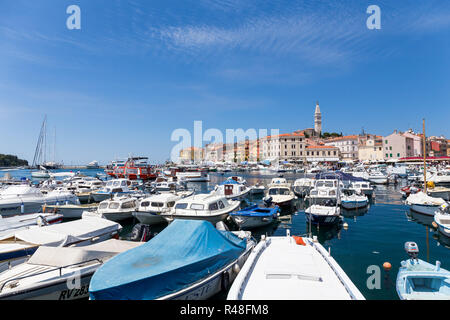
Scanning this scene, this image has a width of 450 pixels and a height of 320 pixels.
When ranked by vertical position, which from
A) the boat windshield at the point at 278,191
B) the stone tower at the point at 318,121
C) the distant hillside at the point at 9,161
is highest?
the stone tower at the point at 318,121

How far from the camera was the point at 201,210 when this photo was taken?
16938 millimetres

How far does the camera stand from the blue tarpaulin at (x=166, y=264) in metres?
6.30

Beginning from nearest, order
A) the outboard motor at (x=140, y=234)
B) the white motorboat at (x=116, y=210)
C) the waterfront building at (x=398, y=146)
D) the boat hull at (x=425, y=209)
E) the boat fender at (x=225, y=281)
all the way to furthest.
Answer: the boat fender at (x=225, y=281), the outboard motor at (x=140, y=234), the white motorboat at (x=116, y=210), the boat hull at (x=425, y=209), the waterfront building at (x=398, y=146)

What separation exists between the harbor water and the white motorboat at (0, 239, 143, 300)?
8.89m

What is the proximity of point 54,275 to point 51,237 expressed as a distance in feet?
11.0

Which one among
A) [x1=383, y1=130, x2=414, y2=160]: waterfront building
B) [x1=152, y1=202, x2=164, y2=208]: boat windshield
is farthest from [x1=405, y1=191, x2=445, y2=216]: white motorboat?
[x1=383, y1=130, x2=414, y2=160]: waterfront building

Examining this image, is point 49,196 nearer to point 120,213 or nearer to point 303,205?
point 120,213

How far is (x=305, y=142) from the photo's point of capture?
12950 cm

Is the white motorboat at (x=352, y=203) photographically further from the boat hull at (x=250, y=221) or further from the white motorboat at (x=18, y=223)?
the white motorboat at (x=18, y=223)

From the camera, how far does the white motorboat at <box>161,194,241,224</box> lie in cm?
1667

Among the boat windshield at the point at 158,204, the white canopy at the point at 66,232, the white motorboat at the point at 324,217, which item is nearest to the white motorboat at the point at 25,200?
the boat windshield at the point at 158,204

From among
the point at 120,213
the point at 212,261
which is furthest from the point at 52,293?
the point at 120,213

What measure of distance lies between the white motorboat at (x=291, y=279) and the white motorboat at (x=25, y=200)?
2252cm

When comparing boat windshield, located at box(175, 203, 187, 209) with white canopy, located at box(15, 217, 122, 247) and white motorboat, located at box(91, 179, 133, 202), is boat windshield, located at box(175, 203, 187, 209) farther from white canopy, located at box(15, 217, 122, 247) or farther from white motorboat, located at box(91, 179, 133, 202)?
white motorboat, located at box(91, 179, 133, 202)
